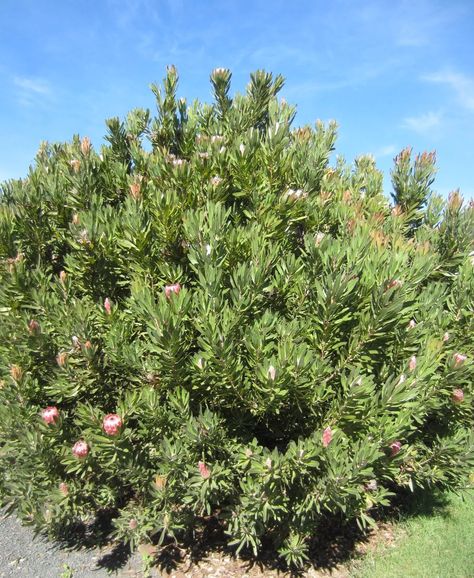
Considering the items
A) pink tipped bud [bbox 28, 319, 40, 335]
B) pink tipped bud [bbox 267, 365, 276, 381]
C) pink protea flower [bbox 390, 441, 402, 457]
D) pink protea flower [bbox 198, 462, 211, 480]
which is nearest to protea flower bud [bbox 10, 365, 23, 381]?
pink tipped bud [bbox 28, 319, 40, 335]

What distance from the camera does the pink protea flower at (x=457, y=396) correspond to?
350cm

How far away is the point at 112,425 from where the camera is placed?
112 inches

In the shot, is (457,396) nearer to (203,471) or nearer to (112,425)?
(203,471)

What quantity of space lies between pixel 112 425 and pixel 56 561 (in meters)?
2.04

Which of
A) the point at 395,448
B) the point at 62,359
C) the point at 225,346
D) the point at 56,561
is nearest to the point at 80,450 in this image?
the point at 62,359

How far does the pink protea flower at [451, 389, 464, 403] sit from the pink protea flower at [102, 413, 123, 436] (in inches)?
97.8

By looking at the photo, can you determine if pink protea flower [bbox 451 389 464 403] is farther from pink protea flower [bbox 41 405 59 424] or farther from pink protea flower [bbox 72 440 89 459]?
pink protea flower [bbox 41 405 59 424]

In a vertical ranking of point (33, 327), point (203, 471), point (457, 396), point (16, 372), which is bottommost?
point (203, 471)

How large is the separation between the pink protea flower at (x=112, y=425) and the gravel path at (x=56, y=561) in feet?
5.70

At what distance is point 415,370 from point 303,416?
918mm

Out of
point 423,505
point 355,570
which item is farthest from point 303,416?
point 423,505

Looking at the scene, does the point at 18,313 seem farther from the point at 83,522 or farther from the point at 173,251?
the point at 83,522

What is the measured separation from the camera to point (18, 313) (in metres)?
3.49

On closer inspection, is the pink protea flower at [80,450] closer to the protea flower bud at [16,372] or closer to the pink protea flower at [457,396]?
the protea flower bud at [16,372]
